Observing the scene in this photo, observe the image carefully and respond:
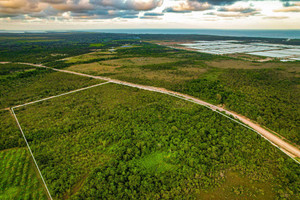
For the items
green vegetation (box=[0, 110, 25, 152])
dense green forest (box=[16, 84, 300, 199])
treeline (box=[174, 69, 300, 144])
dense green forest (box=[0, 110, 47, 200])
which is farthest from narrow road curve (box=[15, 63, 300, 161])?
dense green forest (box=[0, 110, 47, 200])

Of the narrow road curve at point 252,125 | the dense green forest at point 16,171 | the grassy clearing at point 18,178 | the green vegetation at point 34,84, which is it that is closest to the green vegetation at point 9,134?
the dense green forest at point 16,171

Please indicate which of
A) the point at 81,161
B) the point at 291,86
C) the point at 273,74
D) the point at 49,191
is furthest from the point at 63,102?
the point at 273,74

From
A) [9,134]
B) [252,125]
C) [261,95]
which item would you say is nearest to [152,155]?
[252,125]

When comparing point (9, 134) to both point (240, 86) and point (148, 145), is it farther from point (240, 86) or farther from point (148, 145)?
point (240, 86)

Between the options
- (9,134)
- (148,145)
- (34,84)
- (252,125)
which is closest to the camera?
(148,145)

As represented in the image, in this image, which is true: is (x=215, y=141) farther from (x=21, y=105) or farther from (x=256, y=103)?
(x=21, y=105)

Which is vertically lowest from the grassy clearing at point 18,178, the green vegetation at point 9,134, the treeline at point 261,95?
the grassy clearing at point 18,178

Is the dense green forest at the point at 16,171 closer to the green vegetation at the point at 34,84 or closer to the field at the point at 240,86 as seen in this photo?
the green vegetation at the point at 34,84

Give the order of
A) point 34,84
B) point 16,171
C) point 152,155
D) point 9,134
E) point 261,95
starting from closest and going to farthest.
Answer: point 16,171, point 152,155, point 9,134, point 261,95, point 34,84
